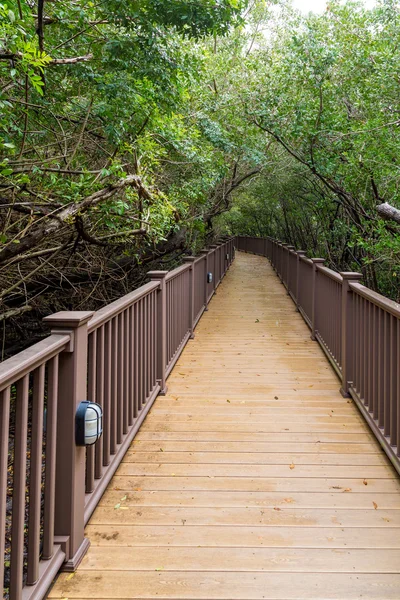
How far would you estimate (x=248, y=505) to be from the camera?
2.77 meters

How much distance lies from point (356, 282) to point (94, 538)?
319cm

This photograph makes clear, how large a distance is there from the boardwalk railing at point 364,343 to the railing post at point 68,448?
201 cm

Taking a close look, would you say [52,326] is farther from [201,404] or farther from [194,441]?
[201,404]

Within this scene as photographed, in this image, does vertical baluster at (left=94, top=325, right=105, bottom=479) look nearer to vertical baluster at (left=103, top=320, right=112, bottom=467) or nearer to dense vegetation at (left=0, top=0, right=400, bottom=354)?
vertical baluster at (left=103, top=320, right=112, bottom=467)

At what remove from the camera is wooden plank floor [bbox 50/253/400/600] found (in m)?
2.13

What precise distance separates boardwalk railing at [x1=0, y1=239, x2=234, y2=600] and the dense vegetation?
1.70 meters

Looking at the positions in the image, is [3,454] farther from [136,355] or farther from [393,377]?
[393,377]

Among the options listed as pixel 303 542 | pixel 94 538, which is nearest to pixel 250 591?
pixel 303 542

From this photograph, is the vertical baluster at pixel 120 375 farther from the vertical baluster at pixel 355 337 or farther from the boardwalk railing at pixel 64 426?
the vertical baluster at pixel 355 337

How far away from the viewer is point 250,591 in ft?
6.79

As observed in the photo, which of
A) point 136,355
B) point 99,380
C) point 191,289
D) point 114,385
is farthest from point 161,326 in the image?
point 191,289

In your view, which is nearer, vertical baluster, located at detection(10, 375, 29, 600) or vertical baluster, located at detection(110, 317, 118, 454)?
vertical baluster, located at detection(10, 375, 29, 600)

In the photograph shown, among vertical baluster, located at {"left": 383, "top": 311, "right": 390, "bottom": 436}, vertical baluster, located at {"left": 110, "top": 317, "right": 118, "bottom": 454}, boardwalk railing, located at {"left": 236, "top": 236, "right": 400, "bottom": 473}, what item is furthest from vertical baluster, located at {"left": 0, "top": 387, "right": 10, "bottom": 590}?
vertical baluster, located at {"left": 383, "top": 311, "right": 390, "bottom": 436}

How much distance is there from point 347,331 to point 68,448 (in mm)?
3219
